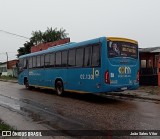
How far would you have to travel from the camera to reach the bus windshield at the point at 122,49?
1338cm

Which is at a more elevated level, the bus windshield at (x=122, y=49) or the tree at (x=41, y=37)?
the tree at (x=41, y=37)

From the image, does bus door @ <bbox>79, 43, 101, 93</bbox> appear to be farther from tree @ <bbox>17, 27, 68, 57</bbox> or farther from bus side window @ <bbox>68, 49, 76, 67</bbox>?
tree @ <bbox>17, 27, 68, 57</bbox>

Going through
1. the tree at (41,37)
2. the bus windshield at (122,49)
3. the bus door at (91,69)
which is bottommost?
the bus door at (91,69)

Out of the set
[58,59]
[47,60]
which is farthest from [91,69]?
[47,60]

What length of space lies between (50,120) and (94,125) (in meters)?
1.72

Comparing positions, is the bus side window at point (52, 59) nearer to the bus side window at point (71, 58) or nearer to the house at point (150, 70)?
the bus side window at point (71, 58)

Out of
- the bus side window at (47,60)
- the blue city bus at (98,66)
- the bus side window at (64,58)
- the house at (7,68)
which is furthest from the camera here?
the house at (7,68)

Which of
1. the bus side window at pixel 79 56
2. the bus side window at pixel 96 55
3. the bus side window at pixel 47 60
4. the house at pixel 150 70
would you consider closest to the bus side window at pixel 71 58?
the bus side window at pixel 79 56

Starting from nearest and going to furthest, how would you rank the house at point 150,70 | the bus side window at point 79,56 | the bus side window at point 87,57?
the bus side window at point 87,57
the bus side window at point 79,56
the house at point 150,70

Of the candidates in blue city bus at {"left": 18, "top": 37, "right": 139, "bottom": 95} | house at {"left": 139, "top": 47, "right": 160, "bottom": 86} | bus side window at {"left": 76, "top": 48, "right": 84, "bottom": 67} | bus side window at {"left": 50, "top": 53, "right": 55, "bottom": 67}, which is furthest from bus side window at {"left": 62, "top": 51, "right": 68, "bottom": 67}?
house at {"left": 139, "top": 47, "right": 160, "bottom": 86}

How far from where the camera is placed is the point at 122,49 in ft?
45.2

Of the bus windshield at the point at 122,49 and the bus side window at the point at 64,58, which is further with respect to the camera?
the bus side window at the point at 64,58

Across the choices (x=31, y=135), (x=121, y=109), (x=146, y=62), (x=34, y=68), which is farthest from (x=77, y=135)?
(x=146, y=62)

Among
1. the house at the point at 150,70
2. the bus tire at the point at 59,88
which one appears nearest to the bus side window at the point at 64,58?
the bus tire at the point at 59,88
